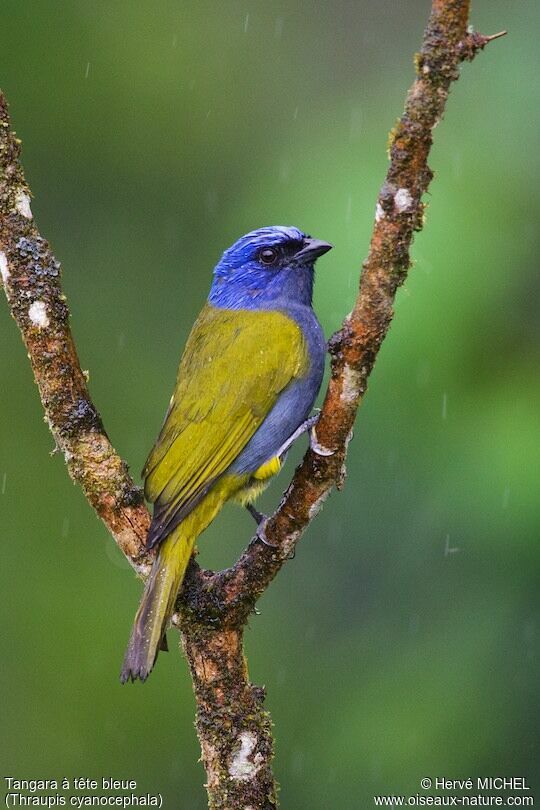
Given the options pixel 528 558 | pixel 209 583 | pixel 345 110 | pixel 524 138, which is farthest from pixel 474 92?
pixel 209 583

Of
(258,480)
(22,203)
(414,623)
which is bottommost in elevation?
(414,623)

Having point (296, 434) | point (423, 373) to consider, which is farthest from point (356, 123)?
point (296, 434)

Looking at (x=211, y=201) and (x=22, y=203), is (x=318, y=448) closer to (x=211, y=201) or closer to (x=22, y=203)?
(x=22, y=203)

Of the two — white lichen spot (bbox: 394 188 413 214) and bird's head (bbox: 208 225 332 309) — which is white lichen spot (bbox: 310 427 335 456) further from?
bird's head (bbox: 208 225 332 309)

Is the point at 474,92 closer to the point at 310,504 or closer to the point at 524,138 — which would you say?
the point at 524,138

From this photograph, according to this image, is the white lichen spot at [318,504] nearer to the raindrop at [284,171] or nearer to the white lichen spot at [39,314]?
the white lichen spot at [39,314]

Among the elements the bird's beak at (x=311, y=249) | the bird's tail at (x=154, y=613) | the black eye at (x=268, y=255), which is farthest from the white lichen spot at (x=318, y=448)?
the black eye at (x=268, y=255)
